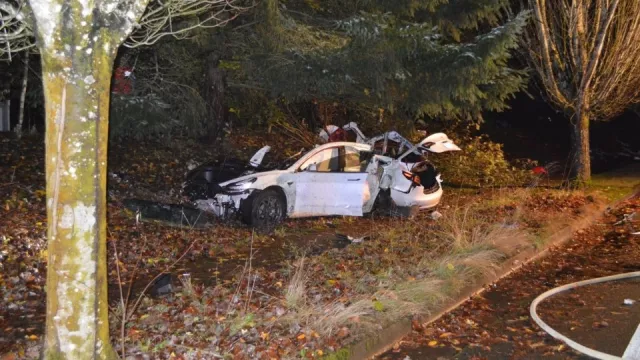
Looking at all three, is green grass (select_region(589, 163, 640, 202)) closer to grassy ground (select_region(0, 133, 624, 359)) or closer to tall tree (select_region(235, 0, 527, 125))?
grassy ground (select_region(0, 133, 624, 359))

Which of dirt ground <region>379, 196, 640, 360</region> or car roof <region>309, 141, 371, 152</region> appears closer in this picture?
dirt ground <region>379, 196, 640, 360</region>

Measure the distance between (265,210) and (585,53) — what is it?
9.95 meters

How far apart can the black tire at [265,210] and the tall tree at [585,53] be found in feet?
29.7

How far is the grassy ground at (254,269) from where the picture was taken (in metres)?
5.87

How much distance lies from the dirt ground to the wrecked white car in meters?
3.35

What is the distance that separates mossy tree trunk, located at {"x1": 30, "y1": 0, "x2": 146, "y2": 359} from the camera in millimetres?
4199

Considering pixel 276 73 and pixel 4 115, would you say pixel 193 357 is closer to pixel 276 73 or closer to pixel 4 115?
pixel 276 73

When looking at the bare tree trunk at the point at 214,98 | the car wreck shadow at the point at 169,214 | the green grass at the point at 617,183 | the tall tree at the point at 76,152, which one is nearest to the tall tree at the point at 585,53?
the green grass at the point at 617,183

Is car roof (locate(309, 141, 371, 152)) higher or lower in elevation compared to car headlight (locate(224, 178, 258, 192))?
higher

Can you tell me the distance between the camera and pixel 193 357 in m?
5.36

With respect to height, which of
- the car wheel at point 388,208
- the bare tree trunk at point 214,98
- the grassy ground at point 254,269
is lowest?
the grassy ground at point 254,269

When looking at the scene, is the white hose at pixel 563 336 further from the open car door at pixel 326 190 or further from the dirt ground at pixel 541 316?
the open car door at pixel 326 190

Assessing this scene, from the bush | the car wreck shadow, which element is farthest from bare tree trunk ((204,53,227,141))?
the bush

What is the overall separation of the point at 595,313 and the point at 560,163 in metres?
20.1
